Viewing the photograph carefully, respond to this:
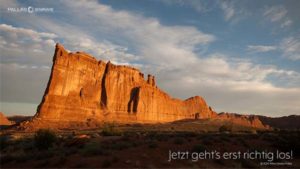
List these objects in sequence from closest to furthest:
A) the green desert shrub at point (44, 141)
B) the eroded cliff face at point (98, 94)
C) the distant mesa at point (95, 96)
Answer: the green desert shrub at point (44, 141)
the distant mesa at point (95, 96)
the eroded cliff face at point (98, 94)

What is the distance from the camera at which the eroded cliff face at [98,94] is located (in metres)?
80.8

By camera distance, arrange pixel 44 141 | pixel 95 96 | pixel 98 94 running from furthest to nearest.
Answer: pixel 98 94
pixel 95 96
pixel 44 141

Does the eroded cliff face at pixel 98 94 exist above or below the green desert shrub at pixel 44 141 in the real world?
above

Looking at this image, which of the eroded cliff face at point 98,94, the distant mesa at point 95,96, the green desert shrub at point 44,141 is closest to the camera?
the green desert shrub at point 44,141

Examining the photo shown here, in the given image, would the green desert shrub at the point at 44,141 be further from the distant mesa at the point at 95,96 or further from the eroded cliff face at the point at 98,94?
the eroded cliff face at the point at 98,94

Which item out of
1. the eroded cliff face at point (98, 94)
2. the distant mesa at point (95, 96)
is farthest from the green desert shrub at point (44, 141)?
the eroded cliff face at point (98, 94)

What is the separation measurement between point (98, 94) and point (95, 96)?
2136 mm

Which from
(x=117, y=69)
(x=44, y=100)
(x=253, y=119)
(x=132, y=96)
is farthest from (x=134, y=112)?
(x=253, y=119)

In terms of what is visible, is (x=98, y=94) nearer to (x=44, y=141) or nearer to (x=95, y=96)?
(x=95, y=96)

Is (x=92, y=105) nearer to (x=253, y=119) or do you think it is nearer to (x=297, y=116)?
(x=253, y=119)

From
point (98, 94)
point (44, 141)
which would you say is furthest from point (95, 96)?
point (44, 141)

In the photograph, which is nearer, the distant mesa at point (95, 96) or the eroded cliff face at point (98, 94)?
the distant mesa at point (95, 96)

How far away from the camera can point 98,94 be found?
99000mm

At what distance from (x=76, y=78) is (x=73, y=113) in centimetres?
1187
